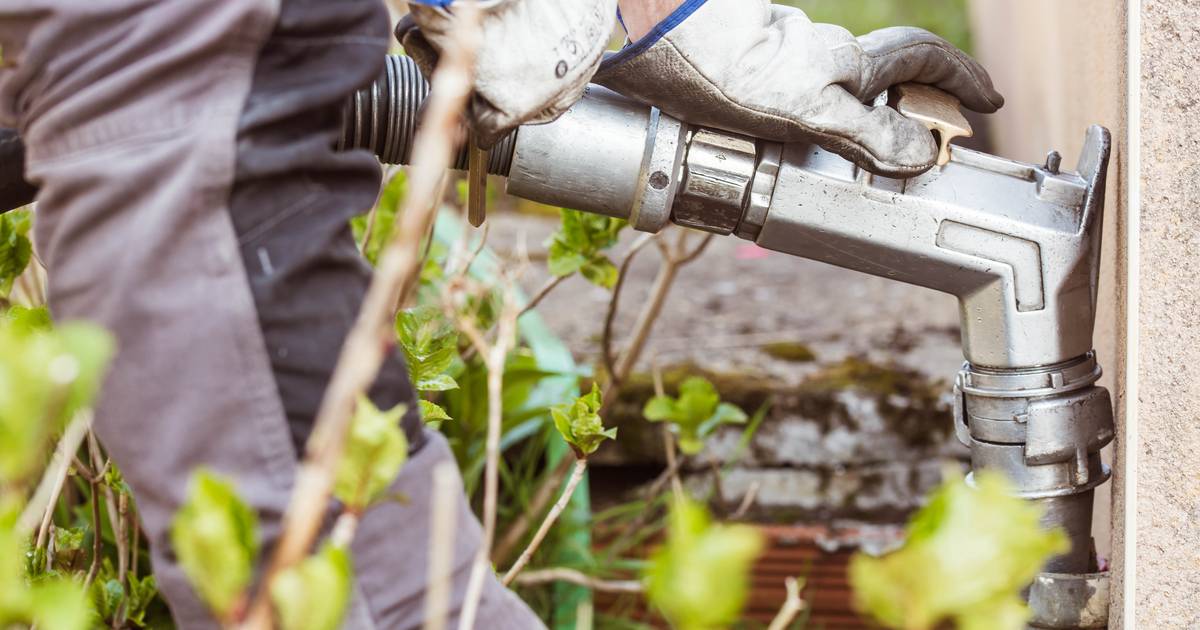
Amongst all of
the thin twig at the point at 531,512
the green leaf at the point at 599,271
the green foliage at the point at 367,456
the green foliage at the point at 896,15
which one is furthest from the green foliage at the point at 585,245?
the green foliage at the point at 896,15

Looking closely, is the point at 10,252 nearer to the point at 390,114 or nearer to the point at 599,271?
the point at 390,114

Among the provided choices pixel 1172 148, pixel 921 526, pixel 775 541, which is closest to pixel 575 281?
pixel 775 541

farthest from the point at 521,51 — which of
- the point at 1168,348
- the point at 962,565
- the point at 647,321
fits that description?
the point at 647,321

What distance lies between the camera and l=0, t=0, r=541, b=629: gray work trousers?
719 mm

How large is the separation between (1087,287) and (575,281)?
5.54 feet

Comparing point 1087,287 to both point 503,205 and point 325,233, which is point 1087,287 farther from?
point 503,205

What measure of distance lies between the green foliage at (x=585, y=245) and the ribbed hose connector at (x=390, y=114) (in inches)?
17.4

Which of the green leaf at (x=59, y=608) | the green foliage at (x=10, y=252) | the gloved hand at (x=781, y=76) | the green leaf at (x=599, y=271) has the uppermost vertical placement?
the gloved hand at (x=781, y=76)

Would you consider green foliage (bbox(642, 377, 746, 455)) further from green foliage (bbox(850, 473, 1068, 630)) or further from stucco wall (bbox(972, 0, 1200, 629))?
green foliage (bbox(850, 473, 1068, 630))

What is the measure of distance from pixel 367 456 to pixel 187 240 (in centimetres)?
24

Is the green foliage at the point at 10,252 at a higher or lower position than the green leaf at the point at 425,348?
higher

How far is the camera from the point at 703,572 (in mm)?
508

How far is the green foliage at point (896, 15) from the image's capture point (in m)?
4.42

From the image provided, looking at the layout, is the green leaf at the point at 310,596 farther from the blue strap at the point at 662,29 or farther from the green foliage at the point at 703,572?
the blue strap at the point at 662,29
